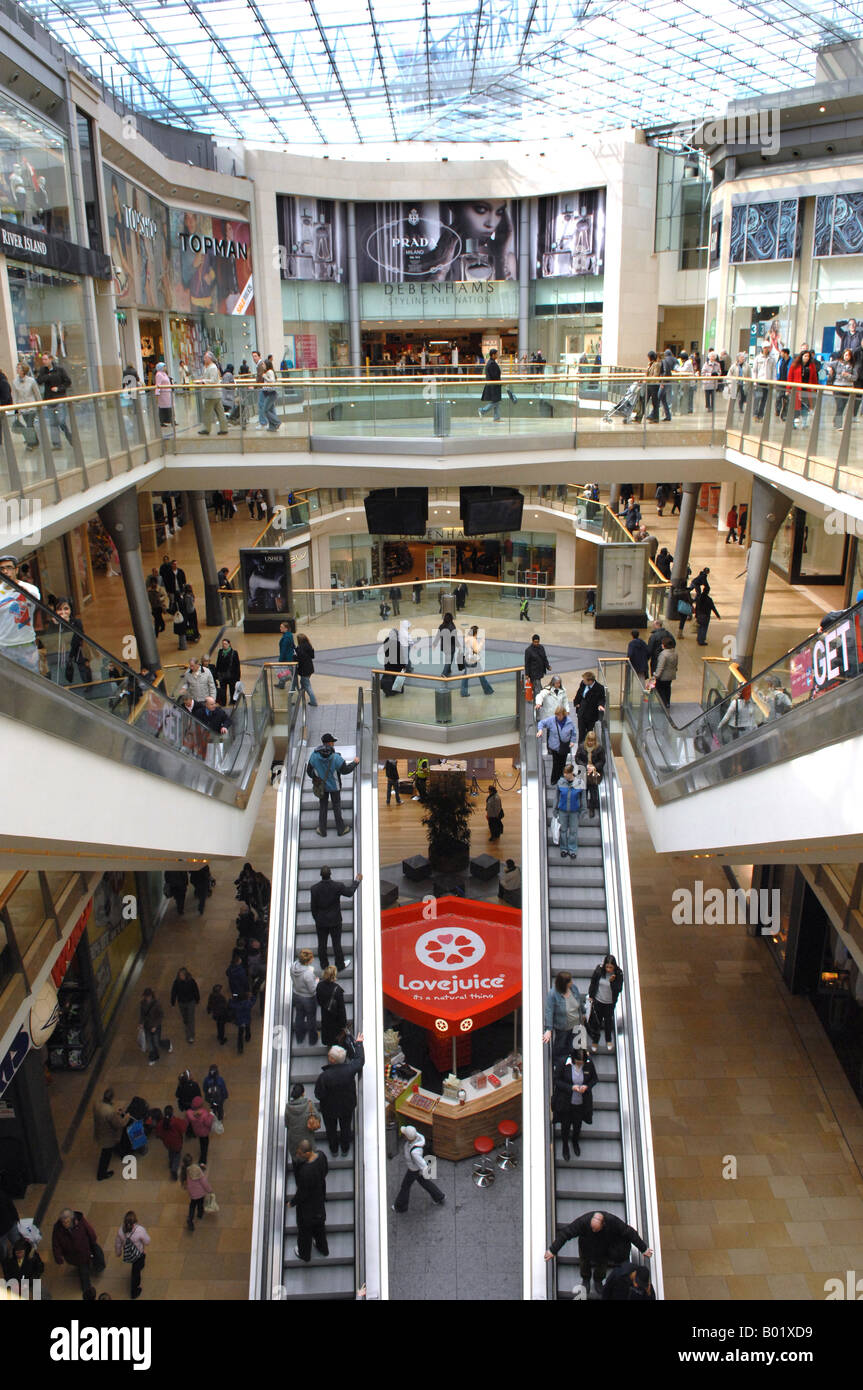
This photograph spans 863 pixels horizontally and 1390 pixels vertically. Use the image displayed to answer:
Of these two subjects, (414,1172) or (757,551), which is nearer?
(414,1172)

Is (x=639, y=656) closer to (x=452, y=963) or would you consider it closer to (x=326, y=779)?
(x=326, y=779)

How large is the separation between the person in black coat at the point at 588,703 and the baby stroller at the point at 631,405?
6.41 metres

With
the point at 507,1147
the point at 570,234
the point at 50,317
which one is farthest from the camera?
the point at 570,234

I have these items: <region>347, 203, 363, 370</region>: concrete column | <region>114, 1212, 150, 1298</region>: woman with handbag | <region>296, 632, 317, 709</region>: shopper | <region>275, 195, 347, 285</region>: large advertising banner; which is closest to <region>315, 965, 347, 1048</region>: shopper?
<region>114, 1212, 150, 1298</region>: woman with handbag

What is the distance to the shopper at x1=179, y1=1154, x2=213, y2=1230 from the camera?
35.2ft

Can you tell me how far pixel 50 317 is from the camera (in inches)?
749

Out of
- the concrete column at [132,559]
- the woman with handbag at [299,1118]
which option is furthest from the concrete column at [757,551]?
the concrete column at [132,559]

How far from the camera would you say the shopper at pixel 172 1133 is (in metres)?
11.5

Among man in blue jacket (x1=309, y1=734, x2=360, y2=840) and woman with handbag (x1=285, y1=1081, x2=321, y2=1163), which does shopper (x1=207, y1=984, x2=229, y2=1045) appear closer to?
man in blue jacket (x1=309, y1=734, x2=360, y2=840)

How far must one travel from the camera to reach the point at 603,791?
13.2m

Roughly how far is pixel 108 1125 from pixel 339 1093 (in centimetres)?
422

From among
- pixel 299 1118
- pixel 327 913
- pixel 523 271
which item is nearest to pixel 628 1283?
pixel 299 1118

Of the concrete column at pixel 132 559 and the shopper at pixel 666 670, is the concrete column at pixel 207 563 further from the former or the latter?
the shopper at pixel 666 670

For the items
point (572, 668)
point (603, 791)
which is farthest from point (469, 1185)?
point (572, 668)
